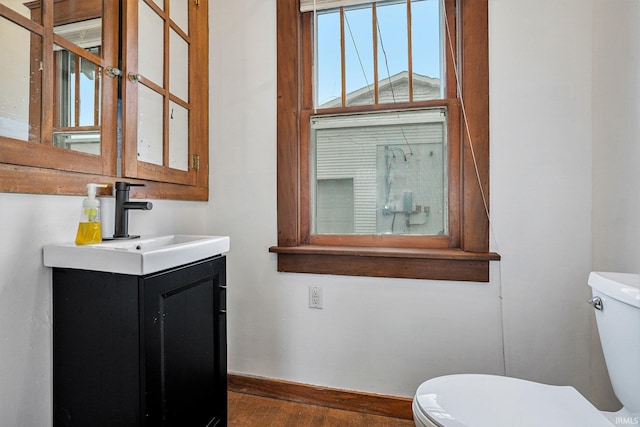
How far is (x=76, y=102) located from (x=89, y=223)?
0.38m

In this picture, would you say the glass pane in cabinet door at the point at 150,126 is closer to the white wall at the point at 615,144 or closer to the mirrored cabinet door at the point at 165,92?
the mirrored cabinet door at the point at 165,92

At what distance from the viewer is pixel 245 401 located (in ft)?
5.06

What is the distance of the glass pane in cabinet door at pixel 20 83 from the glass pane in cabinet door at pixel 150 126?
36 centimetres

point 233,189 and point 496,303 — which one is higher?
point 233,189

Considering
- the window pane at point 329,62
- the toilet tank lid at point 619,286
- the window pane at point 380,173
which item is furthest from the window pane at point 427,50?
the toilet tank lid at point 619,286

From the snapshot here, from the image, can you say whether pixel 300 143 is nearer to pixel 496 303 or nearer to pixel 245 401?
pixel 496 303

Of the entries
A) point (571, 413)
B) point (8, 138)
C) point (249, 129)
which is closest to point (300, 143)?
point (249, 129)

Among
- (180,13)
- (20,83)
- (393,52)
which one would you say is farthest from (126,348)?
(393,52)

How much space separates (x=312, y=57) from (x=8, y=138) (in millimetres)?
1247

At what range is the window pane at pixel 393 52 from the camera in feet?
4.91

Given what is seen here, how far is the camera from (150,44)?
4.20 feet

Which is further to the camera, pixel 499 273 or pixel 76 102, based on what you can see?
pixel 499 273

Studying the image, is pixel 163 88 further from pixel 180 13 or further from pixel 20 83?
pixel 20 83

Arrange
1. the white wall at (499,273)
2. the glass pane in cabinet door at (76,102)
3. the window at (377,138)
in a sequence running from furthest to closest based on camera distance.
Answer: the window at (377,138) → the white wall at (499,273) → the glass pane in cabinet door at (76,102)
